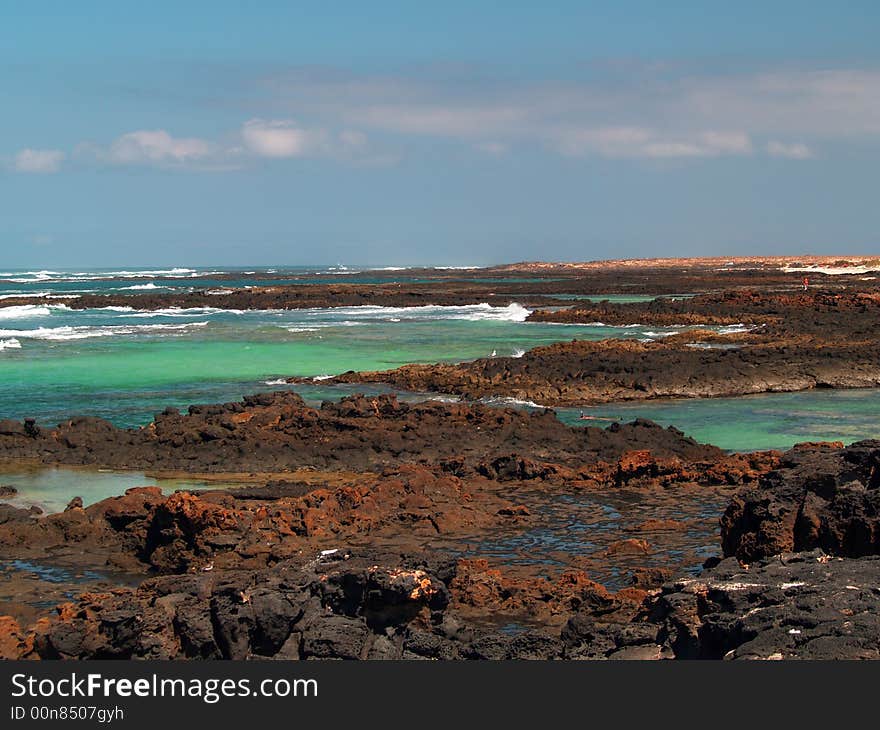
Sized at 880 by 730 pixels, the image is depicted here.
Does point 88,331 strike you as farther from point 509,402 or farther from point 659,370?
point 659,370

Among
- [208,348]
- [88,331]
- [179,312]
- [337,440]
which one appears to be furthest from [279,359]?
[179,312]

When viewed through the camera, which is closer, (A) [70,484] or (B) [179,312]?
(A) [70,484]

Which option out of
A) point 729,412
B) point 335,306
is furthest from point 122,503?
point 335,306

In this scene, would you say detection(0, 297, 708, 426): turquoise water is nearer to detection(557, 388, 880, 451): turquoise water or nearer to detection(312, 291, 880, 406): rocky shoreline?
detection(312, 291, 880, 406): rocky shoreline

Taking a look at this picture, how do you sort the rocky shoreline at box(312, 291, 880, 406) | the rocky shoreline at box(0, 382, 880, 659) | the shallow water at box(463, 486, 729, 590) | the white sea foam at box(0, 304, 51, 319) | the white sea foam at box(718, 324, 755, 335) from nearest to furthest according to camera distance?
the rocky shoreline at box(0, 382, 880, 659), the shallow water at box(463, 486, 729, 590), the rocky shoreline at box(312, 291, 880, 406), the white sea foam at box(718, 324, 755, 335), the white sea foam at box(0, 304, 51, 319)

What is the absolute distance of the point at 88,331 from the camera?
149 feet

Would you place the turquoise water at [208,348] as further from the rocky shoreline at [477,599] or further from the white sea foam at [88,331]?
the rocky shoreline at [477,599]

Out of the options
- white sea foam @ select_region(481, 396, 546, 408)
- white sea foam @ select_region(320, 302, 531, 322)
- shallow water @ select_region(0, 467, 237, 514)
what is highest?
white sea foam @ select_region(320, 302, 531, 322)

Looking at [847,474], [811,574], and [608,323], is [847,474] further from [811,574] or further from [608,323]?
[608,323]

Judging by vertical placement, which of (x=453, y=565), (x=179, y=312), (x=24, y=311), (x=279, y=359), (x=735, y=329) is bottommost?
(x=453, y=565)

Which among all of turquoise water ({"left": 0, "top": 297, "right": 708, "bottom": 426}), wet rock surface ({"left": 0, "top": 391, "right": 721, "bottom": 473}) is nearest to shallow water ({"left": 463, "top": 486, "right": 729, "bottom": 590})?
wet rock surface ({"left": 0, "top": 391, "right": 721, "bottom": 473})

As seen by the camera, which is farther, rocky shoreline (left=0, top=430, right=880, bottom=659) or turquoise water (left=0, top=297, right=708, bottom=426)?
turquoise water (left=0, top=297, right=708, bottom=426)

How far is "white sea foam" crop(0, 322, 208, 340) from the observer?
1681 inches

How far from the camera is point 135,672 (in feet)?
17.5
